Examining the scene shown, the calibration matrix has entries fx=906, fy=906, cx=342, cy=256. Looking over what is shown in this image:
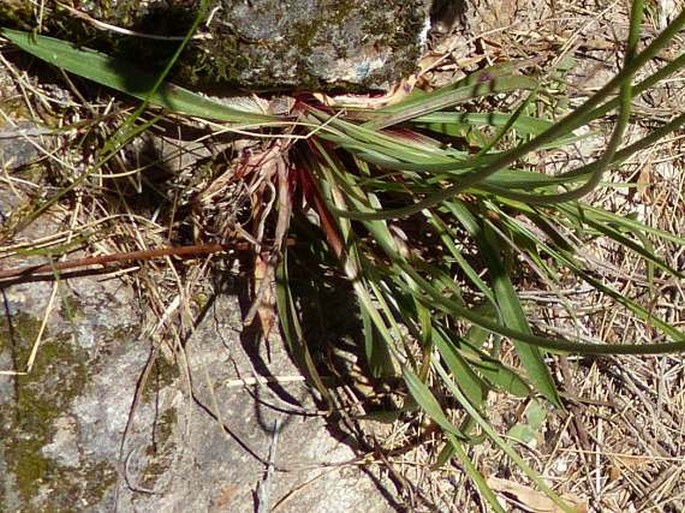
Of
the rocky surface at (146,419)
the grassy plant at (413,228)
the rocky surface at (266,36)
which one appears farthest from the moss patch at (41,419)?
the rocky surface at (266,36)

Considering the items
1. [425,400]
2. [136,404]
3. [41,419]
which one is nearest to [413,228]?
[425,400]

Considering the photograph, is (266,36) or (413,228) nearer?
(266,36)

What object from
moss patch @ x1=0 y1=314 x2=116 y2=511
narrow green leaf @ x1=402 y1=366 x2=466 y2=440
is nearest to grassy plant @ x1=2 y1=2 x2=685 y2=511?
narrow green leaf @ x1=402 y1=366 x2=466 y2=440

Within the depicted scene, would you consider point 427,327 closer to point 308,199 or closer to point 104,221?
point 308,199

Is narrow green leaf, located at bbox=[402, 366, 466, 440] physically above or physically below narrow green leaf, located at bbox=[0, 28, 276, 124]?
below

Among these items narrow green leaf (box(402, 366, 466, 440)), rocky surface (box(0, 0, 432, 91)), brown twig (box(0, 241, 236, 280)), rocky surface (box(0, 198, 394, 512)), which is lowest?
narrow green leaf (box(402, 366, 466, 440))

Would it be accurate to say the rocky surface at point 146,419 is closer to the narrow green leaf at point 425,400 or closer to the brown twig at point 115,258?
the brown twig at point 115,258

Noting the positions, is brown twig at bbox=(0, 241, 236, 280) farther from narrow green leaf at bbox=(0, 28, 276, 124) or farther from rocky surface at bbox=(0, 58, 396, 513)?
narrow green leaf at bbox=(0, 28, 276, 124)

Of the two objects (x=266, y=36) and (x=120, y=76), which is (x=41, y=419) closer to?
(x=120, y=76)

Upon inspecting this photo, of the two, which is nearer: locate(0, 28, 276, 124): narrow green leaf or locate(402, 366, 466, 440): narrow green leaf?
locate(0, 28, 276, 124): narrow green leaf

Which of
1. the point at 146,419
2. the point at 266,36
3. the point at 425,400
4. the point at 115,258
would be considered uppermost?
the point at 266,36
